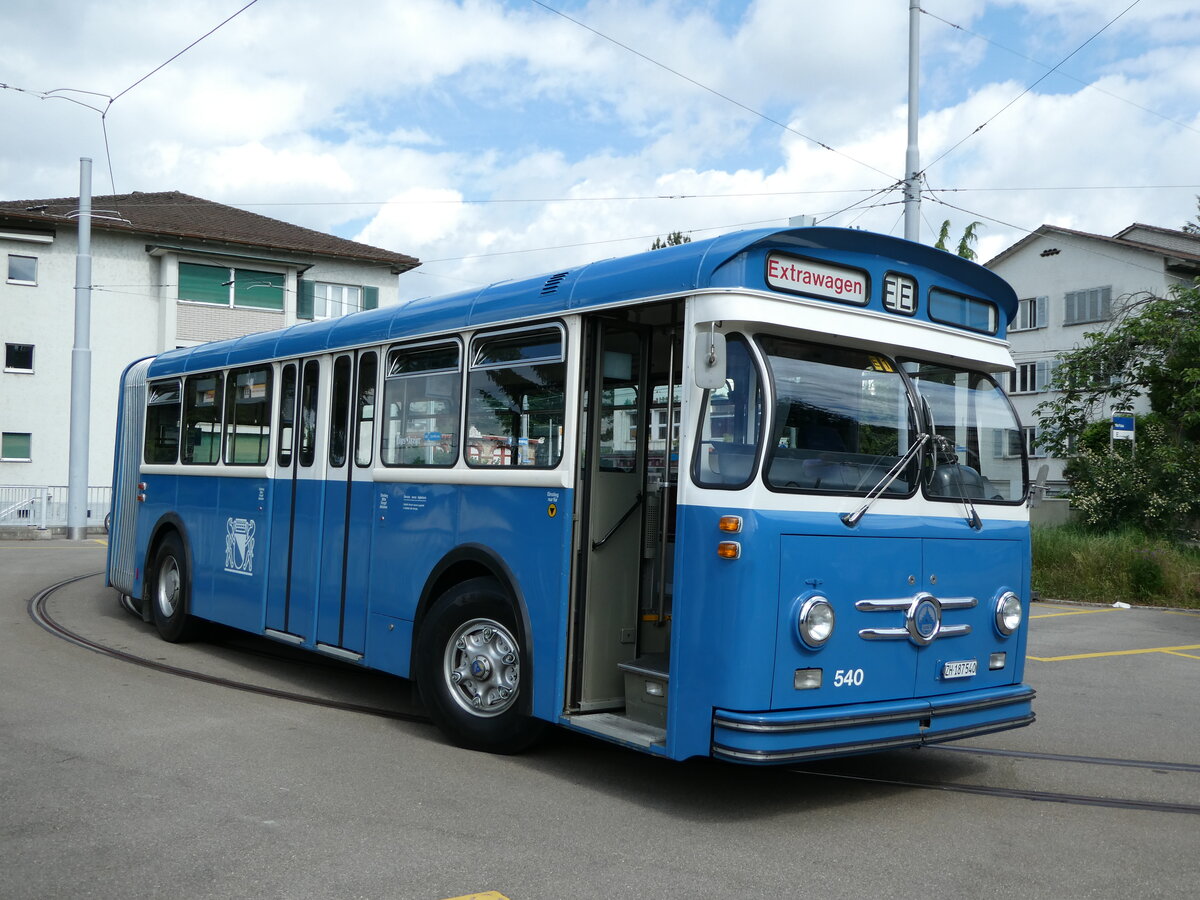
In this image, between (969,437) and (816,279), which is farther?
(969,437)

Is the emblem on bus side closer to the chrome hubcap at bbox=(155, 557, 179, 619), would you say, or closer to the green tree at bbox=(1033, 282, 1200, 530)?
the chrome hubcap at bbox=(155, 557, 179, 619)

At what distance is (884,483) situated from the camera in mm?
6141

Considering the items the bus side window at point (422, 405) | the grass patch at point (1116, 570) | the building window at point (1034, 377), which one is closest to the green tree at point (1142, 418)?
the grass patch at point (1116, 570)

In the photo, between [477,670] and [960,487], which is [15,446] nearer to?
[477,670]

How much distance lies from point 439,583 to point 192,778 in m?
1.91

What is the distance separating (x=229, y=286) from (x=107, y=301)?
144 inches

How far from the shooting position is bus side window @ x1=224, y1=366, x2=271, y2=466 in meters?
9.98

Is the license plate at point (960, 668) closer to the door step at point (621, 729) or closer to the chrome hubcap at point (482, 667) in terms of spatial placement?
the door step at point (621, 729)

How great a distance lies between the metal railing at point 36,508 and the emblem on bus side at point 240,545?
20241 millimetres

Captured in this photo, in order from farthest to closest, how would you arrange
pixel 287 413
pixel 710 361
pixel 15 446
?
pixel 15 446
pixel 287 413
pixel 710 361

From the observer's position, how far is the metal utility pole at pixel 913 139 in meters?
16.6

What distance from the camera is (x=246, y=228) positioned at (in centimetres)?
4138

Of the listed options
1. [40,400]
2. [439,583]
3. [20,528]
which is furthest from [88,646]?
[40,400]

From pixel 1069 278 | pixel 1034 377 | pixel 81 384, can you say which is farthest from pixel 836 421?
pixel 1034 377
